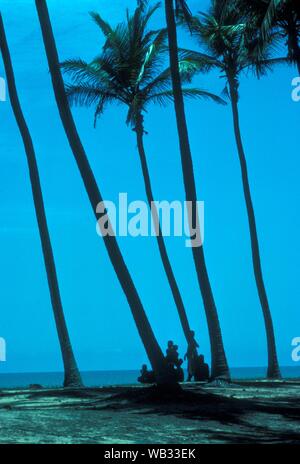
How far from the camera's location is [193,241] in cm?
2123

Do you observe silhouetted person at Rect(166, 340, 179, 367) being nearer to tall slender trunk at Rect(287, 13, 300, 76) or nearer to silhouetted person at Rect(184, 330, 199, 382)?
silhouetted person at Rect(184, 330, 199, 382)

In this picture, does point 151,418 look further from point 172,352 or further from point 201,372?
point 201,372

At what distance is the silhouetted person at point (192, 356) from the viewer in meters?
24.6

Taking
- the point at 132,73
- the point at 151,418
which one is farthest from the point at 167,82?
the point at 151,418

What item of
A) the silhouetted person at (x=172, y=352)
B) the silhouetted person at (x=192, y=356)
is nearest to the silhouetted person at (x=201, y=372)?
the silhouetted person at (x=192, y=356)

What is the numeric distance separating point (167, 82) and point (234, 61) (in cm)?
262

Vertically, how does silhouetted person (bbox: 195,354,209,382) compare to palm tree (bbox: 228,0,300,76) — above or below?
below

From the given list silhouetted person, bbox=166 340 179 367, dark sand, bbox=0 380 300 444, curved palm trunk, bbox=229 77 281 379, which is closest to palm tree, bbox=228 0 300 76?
curved palm trunk, bbox=229 77 281 379

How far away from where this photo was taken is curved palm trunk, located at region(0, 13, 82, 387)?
22.5 metres

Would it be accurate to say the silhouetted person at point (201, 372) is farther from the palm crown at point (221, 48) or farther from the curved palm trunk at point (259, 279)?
the palm crown at point (221, 48)

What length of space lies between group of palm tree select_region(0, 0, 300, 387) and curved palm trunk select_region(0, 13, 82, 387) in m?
0.03

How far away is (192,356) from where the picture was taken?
25.5m
